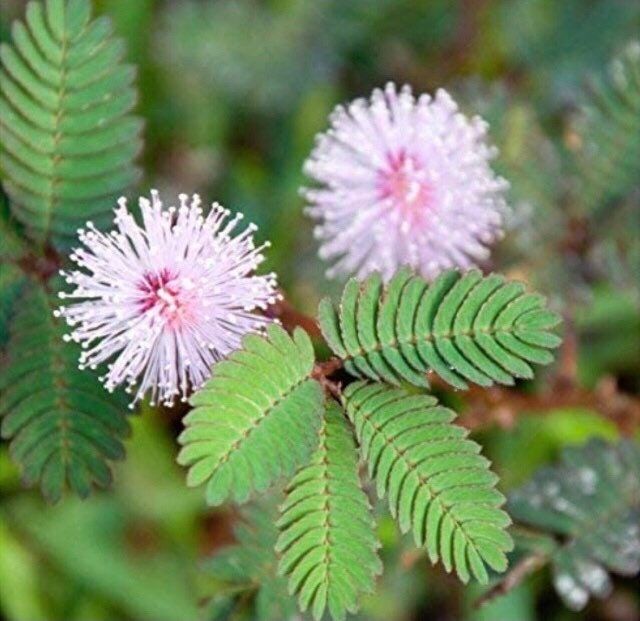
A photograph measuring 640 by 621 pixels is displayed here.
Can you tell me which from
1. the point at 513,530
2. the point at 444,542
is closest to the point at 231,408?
the point at 444,542

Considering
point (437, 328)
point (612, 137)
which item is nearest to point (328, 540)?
point (437, 328)

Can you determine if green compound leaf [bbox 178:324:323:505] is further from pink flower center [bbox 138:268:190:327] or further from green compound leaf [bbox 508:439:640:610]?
green compound leaf [bbox 508:439:640:610]

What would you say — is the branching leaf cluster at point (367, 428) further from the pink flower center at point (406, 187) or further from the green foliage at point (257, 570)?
the green foliage at point (257, 570)

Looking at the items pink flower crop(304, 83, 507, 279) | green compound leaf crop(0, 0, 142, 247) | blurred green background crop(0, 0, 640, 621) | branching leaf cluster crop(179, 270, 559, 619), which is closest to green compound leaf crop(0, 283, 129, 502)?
green compound leaf crop(0, 0, 142, 247)

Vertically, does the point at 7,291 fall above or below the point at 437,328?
above

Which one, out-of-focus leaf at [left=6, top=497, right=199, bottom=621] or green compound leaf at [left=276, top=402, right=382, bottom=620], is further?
out-of-focus leaf at [left=6, top=497, right=199, bottom=621]

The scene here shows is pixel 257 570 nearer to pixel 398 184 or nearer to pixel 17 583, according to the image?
pixel 398 184
